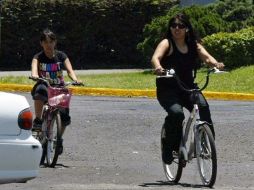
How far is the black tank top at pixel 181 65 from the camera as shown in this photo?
10.2 metres

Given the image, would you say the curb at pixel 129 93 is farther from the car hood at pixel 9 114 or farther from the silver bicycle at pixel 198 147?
the car hood at pixel 9 114

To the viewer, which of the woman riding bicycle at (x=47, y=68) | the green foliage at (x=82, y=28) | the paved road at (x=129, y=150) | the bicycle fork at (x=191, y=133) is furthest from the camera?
the green foliage at (x=82, y=28)

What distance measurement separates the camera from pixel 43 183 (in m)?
10.1

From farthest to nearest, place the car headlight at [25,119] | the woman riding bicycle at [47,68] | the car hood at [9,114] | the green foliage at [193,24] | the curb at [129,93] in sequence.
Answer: the green foliage at [193,24] < the curb at [129,93] < the woman riding bicycle at [47,68] < the car headlight at [25,119] < the car hood at [9,114]

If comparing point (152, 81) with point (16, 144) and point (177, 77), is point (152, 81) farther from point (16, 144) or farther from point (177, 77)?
point (16, 144)

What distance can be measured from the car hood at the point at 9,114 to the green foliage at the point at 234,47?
653 inches

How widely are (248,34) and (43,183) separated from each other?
1544 centimetres

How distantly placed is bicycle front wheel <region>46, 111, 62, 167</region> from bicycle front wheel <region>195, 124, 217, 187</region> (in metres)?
2.06

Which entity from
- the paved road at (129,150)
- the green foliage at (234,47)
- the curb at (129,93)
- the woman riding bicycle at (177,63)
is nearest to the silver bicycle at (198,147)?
the woman riding bicycle at (177,63)

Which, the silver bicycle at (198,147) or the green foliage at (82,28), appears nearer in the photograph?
the silver bicycle at (198,147)

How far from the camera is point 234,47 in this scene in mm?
24781

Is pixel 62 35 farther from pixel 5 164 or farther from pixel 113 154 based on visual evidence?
pixel 5 164

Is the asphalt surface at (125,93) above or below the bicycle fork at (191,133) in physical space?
below

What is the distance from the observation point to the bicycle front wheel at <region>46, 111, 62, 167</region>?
11.4 m
